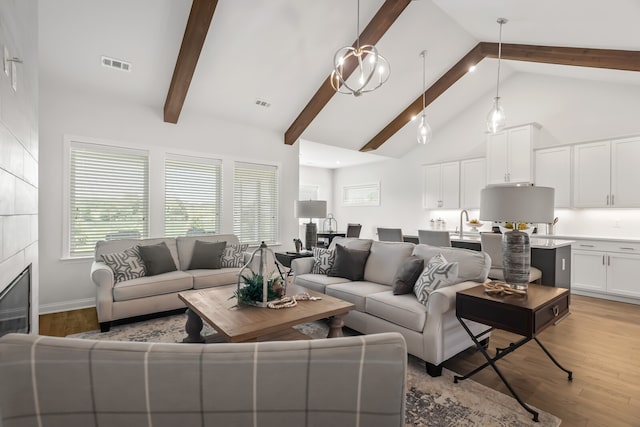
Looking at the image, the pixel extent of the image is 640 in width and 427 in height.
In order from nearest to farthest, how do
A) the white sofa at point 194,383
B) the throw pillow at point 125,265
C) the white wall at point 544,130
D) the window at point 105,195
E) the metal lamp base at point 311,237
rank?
the white sofa at point 194,383
the throw pillow at point 125,265
the window at point 105,195
the white wall at point 544,130
the metal lamp base at point 311,237

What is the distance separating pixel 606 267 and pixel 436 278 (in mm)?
3616

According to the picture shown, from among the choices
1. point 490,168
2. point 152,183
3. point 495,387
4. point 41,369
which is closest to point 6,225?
point 41,369

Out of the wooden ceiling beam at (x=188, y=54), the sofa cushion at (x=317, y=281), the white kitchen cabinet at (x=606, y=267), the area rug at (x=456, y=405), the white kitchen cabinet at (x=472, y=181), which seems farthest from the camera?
the white kitchen cabinet at (x=472, y=181)

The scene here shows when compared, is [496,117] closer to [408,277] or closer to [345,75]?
Answer: [345,75]

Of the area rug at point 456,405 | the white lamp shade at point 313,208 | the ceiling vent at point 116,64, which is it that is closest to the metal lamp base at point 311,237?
the white lamp shade at point 313,208

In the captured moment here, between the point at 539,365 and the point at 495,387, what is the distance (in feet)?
2.01

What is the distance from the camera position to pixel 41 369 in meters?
0.65

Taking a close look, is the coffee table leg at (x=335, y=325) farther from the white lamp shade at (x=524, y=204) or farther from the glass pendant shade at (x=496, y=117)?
the glass pendant shade at (x=496, y=117)

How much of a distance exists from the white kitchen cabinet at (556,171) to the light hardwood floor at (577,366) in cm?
198

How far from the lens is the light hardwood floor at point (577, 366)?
1971mm

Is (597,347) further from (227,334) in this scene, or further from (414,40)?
(414,40)

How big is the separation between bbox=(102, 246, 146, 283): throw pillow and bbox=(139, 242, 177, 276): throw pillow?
0.07m

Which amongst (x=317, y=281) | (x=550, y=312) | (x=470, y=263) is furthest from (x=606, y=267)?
(x=317, y=281)

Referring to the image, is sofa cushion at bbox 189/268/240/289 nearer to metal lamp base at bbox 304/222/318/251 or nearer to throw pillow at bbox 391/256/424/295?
metal lamp base at bbox 304/222/318/251
